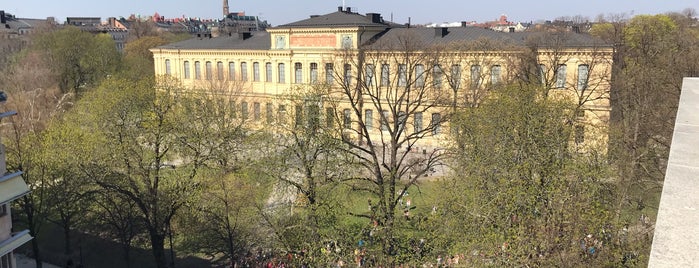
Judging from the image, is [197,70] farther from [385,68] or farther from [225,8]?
[225,8]

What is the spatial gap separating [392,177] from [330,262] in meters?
7.89

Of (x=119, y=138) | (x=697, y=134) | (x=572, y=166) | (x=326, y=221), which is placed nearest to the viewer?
(x=697, y=134)

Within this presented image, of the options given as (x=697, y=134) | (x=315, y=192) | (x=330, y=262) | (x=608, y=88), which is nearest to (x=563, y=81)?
(x=608, y=88)

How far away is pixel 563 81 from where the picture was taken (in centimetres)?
3797

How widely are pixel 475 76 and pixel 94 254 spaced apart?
2597cm

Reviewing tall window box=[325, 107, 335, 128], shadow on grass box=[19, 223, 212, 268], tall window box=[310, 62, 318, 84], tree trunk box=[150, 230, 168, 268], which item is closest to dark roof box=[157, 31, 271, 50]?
tall window box=[310, 62, 318, 84]

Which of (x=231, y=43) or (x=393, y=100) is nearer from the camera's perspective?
(x=393, y=100)

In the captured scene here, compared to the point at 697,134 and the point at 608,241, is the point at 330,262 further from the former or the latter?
the point at 697,134

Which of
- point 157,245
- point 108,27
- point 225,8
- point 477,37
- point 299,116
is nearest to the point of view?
point 157,245

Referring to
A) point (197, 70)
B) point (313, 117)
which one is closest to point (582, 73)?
point (313, 117)

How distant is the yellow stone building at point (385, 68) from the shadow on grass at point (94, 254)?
27.7 ft

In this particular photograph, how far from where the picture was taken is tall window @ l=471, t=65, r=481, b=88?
3494cm

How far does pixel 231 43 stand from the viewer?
173 ft

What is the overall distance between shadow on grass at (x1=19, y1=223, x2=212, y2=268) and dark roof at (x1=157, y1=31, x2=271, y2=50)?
2581cm
